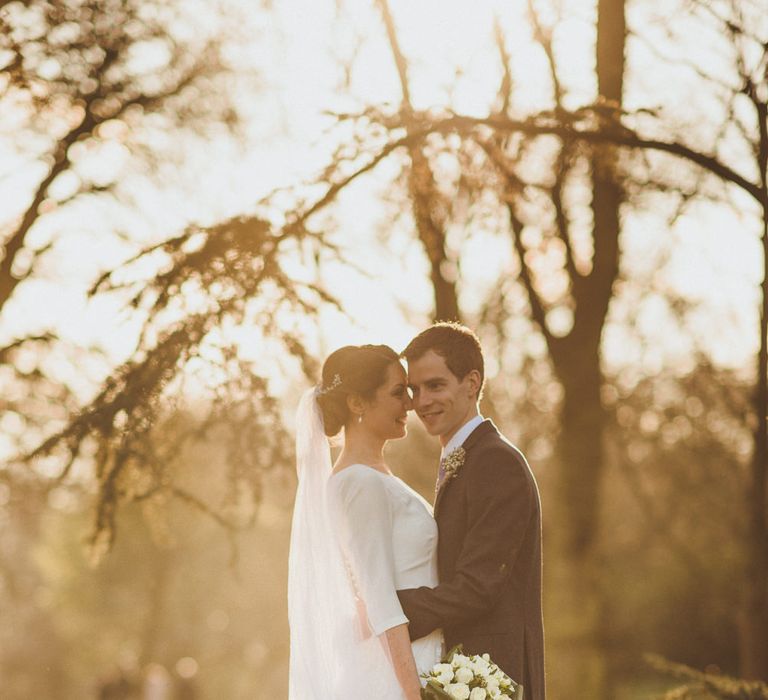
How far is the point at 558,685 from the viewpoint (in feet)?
37.9

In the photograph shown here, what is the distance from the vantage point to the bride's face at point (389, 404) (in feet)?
18.0

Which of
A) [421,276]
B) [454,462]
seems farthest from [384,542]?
A: [421,276]

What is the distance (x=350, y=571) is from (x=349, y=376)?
2.77 ft

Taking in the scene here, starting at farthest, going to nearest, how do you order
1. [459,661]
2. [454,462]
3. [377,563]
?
[454,462] → [377,563] → [459,661]

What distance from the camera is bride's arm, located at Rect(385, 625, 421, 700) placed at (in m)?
5.12

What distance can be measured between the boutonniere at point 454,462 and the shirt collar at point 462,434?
0.04 meters

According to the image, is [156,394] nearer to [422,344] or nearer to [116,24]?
[422,344]

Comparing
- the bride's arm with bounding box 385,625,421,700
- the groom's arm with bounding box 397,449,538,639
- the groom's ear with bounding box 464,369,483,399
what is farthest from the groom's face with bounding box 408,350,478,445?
the bride's arm with bounding box 385,625,421,700

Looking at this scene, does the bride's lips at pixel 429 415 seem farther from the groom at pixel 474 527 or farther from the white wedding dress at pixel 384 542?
the white wedding dress at pixel 384 542

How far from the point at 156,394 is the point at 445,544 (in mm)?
1904

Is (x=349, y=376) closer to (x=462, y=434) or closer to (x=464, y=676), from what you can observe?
(x=462, y=434)

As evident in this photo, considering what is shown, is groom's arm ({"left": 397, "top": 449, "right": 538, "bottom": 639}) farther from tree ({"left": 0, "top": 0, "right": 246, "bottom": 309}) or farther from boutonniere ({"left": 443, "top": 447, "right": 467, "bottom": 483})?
tree ({"left": 0, "top": 0, "right": 246, "bottom": 309})

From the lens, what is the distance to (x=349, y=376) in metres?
5.52

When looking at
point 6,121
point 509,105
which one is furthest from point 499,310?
point 6,121
